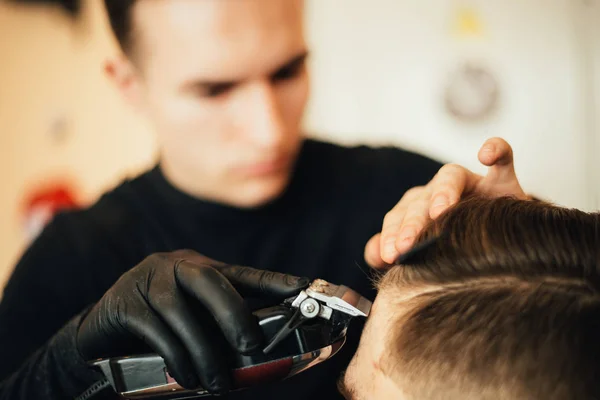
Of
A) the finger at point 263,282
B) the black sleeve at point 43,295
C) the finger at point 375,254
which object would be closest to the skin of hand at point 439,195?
the finger at point 375,254

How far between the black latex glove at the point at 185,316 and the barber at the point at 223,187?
0.26 feet

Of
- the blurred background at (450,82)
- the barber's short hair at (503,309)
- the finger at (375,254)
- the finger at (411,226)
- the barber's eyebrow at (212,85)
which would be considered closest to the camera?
the barber's short hair at (503,309)

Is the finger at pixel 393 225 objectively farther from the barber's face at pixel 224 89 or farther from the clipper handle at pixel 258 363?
the barber's face at pixel 224 89

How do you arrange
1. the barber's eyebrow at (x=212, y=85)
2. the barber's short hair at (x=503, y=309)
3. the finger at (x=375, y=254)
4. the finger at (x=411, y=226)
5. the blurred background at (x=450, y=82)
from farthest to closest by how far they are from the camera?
1. the blurred background at (x=450, y=82)
2. the barber's eyebrow at (x=212, y=85)
3. the finger at (x=375, y=254)
4. the finger at (x=411, y=226)
5. the barber's short hair at (x=503, y=309)

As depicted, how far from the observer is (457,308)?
502mm

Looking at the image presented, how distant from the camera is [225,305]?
1.70 feet

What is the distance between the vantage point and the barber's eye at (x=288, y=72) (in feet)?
2.79

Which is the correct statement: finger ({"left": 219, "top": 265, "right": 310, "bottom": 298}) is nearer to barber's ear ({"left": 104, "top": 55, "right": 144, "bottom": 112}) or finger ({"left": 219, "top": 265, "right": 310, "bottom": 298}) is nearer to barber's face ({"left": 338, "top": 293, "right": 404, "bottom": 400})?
barber's face ({"left": 338, "top": 293, "right": 404, "bottom": 400})

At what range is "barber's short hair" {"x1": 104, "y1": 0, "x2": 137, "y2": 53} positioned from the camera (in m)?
0.84

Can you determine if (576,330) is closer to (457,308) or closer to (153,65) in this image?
(457,308)

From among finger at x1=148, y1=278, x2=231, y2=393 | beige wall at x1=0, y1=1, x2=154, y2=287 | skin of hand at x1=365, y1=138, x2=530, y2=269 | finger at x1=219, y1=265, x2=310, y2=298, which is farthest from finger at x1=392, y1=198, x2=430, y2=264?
beige wall at x1=0, y1=1, x2=154, y2=287

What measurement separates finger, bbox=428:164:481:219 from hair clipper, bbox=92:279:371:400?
0.14 m

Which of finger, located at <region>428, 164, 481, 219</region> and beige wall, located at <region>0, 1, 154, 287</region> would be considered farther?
beige wall, located at <region>0, 1, 154, 287</region>

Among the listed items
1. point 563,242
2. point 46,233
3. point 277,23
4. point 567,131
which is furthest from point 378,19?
point 46,233
